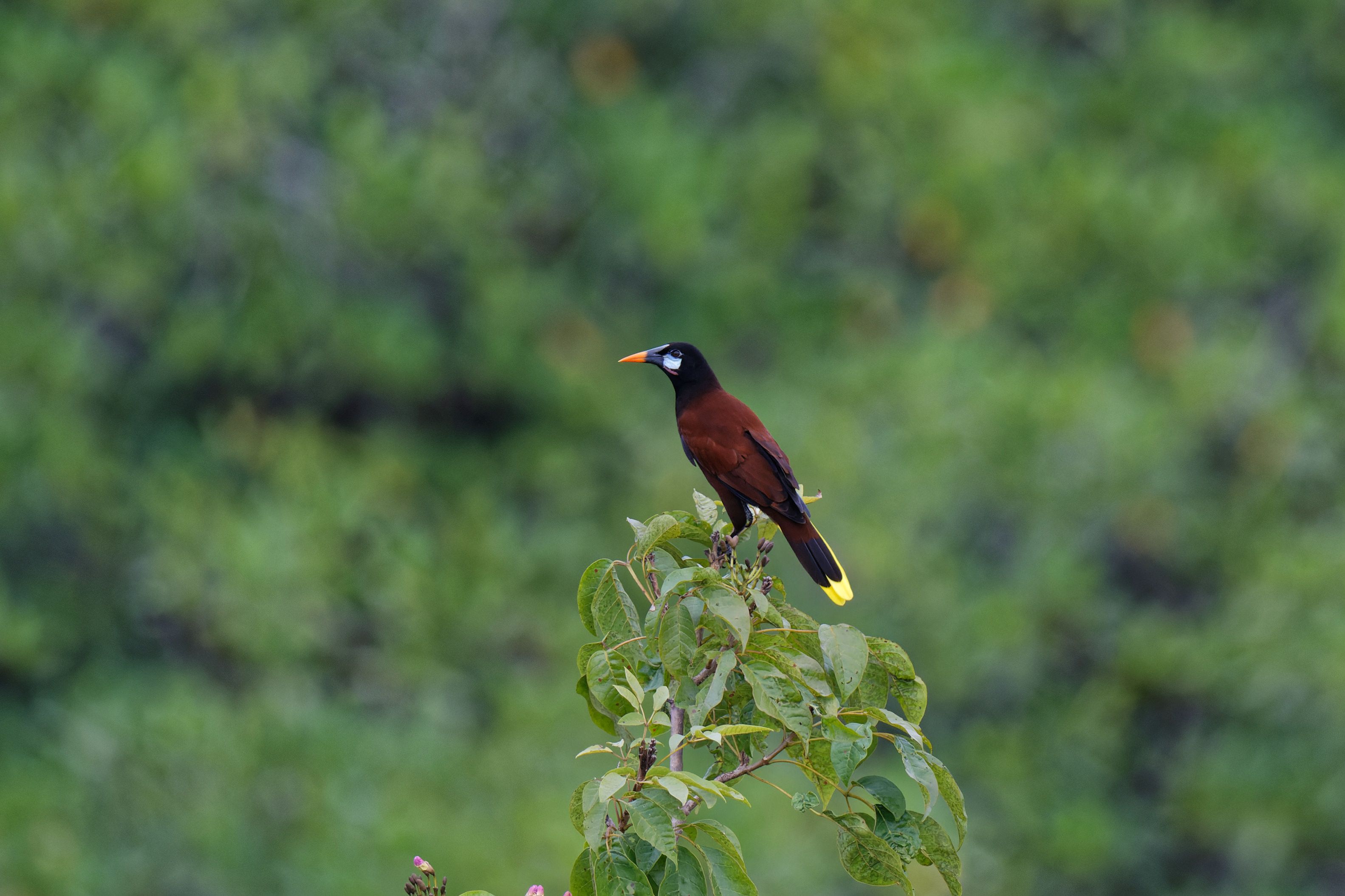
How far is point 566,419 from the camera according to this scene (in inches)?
438

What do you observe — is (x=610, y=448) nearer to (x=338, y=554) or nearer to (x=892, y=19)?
(x=338, y=554)

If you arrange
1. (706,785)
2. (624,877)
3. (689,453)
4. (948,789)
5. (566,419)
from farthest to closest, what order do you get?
(566,419), (689,453), (948,789), (624,877), (706,785)

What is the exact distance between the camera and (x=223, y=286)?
10570 mm

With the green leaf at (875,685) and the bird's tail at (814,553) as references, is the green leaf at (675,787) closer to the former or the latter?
the green leaf at (875,685)

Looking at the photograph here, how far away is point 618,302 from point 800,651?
954cm

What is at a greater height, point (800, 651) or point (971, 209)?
point (971, 209)

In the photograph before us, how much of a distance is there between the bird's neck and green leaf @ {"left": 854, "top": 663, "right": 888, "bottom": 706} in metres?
1.29

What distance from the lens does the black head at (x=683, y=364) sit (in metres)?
3.38

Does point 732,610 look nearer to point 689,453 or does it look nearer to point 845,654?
point 845,654


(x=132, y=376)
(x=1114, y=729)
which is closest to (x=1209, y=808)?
(x=1114, y=729)

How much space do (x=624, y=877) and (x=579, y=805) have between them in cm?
11

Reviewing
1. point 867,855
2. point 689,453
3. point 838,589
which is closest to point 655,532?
point 867,855

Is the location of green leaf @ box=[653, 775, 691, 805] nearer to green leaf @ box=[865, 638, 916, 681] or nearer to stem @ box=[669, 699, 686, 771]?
stem @ box=[669, 699, 686, 771]

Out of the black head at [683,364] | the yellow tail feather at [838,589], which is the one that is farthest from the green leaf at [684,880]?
the black head at [683,364]
